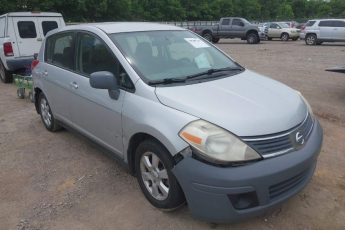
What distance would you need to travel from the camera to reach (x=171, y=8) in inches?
2368

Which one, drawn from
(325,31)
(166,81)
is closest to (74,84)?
(166,81)

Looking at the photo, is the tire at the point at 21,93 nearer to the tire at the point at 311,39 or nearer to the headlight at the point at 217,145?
the headlight at the point at 217,145

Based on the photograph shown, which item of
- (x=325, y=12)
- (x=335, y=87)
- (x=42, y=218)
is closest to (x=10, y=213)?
(x=42, y=218)

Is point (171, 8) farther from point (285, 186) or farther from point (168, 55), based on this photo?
point (285, 186)

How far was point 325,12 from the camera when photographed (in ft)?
288

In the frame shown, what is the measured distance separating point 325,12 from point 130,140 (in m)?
94.4

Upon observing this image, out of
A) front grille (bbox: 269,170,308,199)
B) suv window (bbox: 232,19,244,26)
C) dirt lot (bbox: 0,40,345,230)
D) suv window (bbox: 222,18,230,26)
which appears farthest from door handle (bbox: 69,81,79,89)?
suv window (bbox: 222,18,230,26)

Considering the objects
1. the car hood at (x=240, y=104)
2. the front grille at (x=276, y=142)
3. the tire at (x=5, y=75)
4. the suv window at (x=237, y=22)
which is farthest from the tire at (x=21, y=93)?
the suv window at (x=237, y=22)

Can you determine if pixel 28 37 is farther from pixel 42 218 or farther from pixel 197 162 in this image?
pixel 197 162

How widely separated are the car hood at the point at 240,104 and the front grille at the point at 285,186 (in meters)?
0.41

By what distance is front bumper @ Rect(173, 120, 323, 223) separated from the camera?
2.81 metres

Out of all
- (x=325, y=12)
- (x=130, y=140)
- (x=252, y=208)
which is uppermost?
(x=130, y=140)

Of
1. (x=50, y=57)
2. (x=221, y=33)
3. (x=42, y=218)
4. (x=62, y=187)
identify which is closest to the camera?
(x=42, y=218)

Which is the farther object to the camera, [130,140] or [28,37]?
[28,37]
